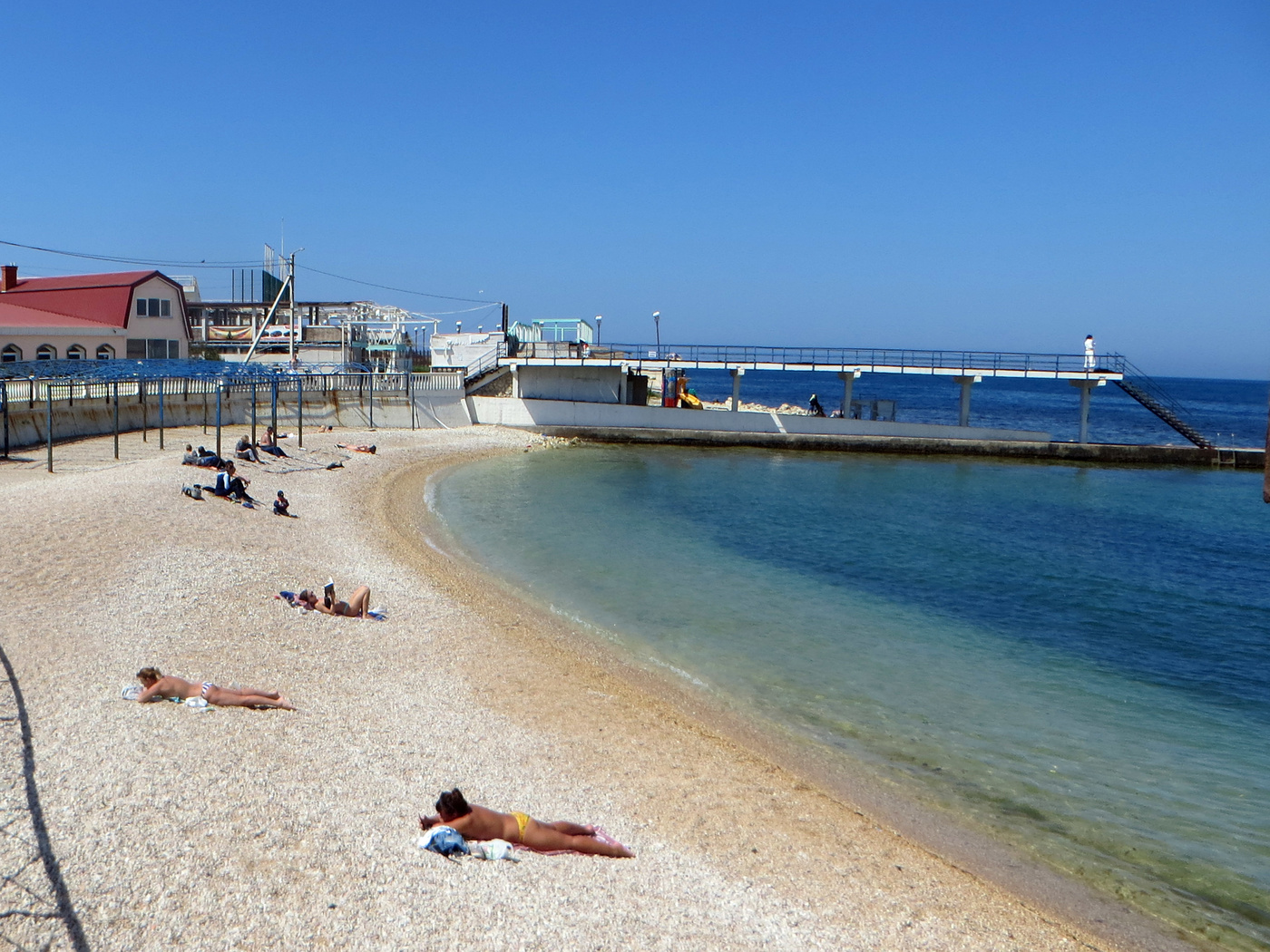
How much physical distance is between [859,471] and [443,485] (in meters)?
18.3

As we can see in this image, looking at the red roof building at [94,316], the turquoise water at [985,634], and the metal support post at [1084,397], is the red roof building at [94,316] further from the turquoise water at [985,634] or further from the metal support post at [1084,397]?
the metal support post at [1084,397]

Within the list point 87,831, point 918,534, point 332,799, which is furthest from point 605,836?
point 918,534

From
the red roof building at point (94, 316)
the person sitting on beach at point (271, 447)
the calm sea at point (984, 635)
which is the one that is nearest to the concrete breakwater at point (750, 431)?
the calm sea at point (984, 635)

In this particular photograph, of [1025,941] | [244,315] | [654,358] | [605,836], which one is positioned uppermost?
[244,315]

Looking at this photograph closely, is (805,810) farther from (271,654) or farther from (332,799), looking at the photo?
(271,654)

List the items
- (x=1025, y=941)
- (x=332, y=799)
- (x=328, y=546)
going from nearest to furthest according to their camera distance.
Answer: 1. (x=1025, y=941)
2. (x=332, y=799)
3. (x=328, y=546)

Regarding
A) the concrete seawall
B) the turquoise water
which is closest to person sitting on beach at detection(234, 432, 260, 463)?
the turquoise water

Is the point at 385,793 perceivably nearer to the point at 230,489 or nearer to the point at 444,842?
the point at 444,842

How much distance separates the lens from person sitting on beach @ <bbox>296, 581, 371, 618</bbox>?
496 inches

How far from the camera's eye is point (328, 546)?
1689 centimetres

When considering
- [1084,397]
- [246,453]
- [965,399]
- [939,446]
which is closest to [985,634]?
[246,453]

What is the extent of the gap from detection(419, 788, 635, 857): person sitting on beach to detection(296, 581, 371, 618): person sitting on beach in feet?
20.6

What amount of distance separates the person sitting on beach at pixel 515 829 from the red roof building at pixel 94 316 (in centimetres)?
3377

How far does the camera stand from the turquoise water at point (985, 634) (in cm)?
880
